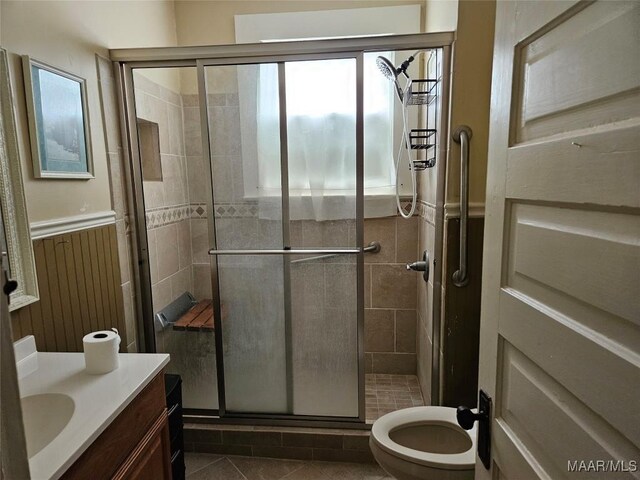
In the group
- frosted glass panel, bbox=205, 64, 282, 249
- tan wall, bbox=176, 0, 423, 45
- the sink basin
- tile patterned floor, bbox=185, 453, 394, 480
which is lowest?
tile patterned floor, bbox=185, 453, 394, 480

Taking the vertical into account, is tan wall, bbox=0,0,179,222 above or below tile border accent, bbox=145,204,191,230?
above

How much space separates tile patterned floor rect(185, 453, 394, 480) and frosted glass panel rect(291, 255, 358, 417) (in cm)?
25

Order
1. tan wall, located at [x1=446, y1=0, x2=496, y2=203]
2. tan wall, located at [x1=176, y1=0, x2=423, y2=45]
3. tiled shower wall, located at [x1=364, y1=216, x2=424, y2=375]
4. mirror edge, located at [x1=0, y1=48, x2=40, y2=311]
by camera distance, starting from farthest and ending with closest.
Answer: tiled shower wall, located at [x1=364, y1=216, x2=424, y2=375]
tan wall, located at [x1=176, y1=0, x2=423, y2=45]
tan wall, located at [x1=446, y1=0, x2=496, y2=203]
mirror edge, located at [x1=0, y1=48, x2=40, y2=311]

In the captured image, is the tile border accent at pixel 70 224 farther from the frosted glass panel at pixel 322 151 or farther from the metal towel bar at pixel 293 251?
the frosted glass panel at pixel 322 151

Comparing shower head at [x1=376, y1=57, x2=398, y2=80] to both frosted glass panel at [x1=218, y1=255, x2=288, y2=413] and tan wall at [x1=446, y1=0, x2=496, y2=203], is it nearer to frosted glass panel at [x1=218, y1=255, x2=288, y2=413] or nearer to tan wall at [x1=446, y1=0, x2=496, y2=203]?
tan wall at [x1=446, y1=0, x2=496, y2=203]

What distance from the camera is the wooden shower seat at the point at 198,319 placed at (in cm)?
217

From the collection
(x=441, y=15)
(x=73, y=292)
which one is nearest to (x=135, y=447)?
(x=73, y=292)

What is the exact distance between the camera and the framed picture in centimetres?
134

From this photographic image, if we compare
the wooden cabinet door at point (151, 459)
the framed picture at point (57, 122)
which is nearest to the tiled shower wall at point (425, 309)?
the wooden cabinet door at point (151, 459)

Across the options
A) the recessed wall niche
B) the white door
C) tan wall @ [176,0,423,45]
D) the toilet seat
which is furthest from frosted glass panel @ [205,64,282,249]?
the white door

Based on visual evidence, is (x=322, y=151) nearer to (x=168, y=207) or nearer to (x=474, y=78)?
(x=474, y=78)

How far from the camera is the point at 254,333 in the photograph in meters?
2.08

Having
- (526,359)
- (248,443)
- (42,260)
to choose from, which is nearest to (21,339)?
(42,260)

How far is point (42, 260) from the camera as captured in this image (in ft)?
4.53
